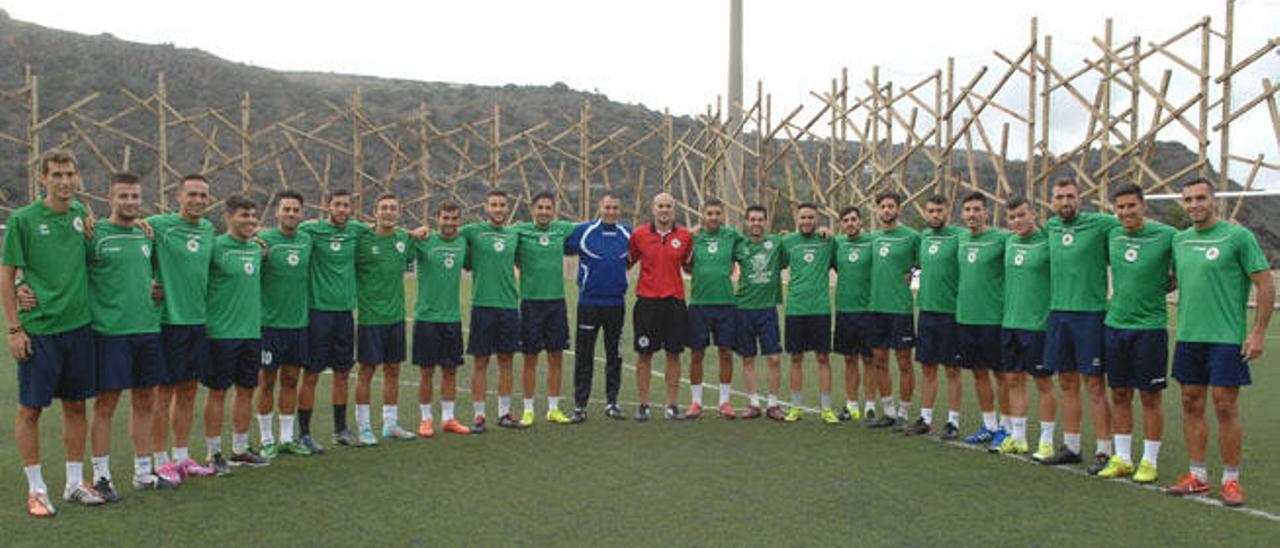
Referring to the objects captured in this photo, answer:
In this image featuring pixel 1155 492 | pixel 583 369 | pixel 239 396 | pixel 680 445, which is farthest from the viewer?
pixel 583 369

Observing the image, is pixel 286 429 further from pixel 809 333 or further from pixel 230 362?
pixel 809 333

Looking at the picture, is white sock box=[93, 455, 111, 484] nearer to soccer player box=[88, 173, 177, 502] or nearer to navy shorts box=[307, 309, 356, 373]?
soccer player box=[88, 173, 177, 502]

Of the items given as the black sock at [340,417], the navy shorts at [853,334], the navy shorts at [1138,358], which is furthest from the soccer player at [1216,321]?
the black sock at [340,417]

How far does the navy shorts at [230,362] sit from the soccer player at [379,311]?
1.10 metres

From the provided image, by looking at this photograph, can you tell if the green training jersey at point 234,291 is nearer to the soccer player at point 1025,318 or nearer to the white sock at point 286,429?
the white sock at point 286,429

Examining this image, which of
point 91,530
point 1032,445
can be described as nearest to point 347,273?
point 91,530

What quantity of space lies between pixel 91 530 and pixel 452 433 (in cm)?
318

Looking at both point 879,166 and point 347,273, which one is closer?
point 347,273

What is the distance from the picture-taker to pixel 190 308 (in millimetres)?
6312

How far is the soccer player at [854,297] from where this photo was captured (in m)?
8.51

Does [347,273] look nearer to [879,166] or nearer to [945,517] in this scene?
[945,517]

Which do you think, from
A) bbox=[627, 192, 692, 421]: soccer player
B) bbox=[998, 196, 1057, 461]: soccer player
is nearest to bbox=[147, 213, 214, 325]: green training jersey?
bbox=[627, 192, 692, 421]: soccer player

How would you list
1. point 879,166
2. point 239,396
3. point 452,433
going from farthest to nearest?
point 879,166
point 452,433
point 239,396

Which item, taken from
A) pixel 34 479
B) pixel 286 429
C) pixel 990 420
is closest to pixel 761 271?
pixel 990 420
